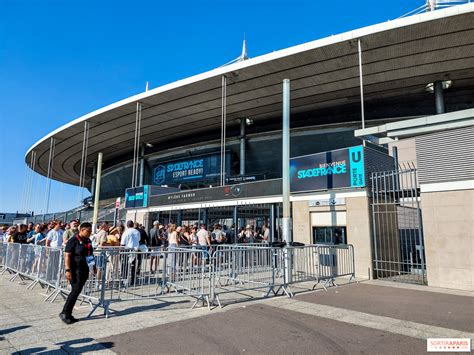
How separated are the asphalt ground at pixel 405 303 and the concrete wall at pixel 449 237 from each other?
116 centimetres

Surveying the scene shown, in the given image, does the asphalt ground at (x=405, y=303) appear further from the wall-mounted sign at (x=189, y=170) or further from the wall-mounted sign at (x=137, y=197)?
the wall-mounted sign at (x=189, y=170)

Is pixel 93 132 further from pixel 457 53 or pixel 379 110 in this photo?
pixel 457 53

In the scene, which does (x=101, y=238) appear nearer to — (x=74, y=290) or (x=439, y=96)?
(x=74, y=290)

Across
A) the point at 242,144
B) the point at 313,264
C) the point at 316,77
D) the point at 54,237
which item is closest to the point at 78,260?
the point at 54,237

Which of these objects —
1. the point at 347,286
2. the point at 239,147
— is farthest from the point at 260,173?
the point at 347,286

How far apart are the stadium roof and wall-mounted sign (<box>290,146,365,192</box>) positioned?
322 inches

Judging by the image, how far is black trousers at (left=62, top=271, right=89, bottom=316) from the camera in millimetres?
5941

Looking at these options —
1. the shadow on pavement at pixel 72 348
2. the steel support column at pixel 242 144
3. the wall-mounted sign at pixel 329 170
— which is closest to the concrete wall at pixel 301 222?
the wall-mounted sign at pixel 329 170

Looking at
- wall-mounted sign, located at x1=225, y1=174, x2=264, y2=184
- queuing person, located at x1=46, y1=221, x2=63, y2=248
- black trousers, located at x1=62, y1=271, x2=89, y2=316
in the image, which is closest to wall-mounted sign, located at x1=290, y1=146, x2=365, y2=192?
queuing person, located at x1=46, y1=221, x2=63, y2=248

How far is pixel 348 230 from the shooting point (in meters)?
11.9

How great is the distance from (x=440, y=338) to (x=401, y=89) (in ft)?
68.7

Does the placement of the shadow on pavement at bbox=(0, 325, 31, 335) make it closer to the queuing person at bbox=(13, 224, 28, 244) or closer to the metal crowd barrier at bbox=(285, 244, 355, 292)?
the metal crowd barrier at bbox=(285, 244, 355, 292)

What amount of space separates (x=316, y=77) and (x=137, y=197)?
15.2 metres

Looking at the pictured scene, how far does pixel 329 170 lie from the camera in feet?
42.3
